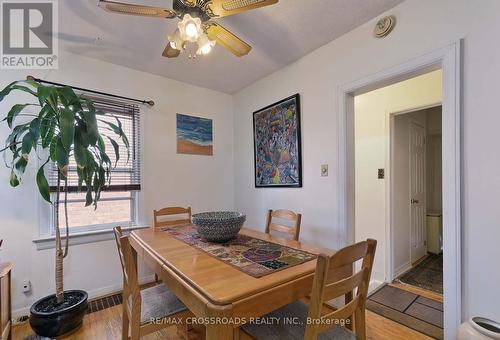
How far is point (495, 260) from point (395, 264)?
1.68 metres

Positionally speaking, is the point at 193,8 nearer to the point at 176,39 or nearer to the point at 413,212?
the point at 176,39

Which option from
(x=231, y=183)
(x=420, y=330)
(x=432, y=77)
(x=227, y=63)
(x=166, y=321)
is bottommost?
(x=420, y=330)

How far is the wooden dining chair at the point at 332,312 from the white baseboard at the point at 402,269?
2.07 m

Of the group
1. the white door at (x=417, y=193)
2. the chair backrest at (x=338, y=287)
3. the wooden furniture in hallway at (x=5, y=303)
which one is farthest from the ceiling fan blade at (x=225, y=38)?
the white door at (x=417, y=193)

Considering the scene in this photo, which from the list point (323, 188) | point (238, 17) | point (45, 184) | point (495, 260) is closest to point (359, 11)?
point (238, 17)

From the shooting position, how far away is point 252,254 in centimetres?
138

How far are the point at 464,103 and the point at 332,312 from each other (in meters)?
1.41

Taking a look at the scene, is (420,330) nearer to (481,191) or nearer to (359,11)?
(481,191)

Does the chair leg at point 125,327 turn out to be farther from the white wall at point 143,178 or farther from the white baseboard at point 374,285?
the white baseboard at point 374,285

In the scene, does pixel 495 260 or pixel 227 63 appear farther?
pixel 227 63

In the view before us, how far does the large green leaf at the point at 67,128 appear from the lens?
5.04 feet

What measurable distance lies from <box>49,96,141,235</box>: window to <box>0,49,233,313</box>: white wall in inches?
3.9

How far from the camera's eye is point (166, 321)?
51.7 inches

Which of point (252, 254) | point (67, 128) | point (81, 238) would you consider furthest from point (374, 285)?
point (67, 128)
